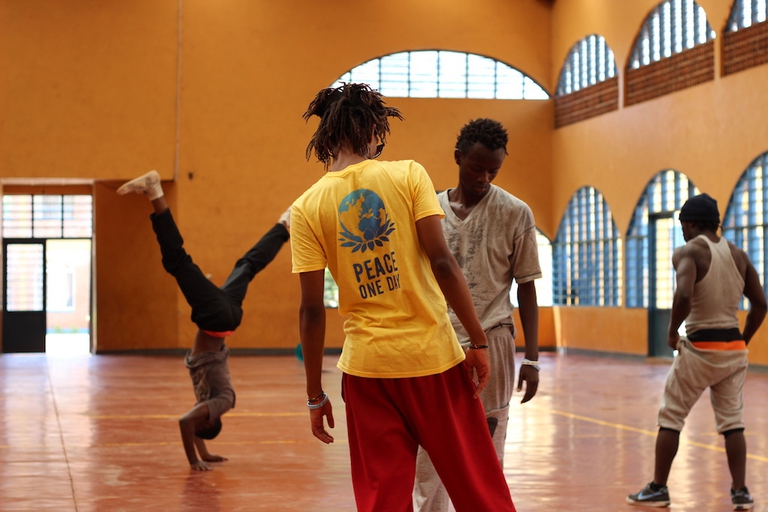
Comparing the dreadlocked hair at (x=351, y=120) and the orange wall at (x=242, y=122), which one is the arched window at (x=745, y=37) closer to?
the orange wall at (x=242, y=122)

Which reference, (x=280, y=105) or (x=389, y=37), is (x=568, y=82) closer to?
(x=389, y=37)

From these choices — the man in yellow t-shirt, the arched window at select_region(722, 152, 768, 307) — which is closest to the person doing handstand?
the man in yellow t-shirt

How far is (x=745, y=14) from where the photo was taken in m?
18.0

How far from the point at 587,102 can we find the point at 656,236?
3935 millimetres

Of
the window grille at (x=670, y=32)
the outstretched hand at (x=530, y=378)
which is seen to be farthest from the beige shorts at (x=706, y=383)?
the window grille at (x=670, y=32)

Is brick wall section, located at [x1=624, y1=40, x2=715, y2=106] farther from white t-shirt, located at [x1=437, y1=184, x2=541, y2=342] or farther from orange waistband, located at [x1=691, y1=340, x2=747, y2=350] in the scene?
white t-shirt, located at [x1=437, y1=184, x2=541, y2=342]

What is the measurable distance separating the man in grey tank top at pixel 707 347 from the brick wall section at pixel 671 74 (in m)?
13.4

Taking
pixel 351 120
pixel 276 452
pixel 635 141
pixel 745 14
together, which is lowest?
pixel 276 452

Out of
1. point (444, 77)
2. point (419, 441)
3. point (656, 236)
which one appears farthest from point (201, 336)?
point (444, 77)

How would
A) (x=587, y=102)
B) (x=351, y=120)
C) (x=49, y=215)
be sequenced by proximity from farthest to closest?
1. (x=49, y=215)
2. (x=587, y=102)
3. (x=351, y=120)

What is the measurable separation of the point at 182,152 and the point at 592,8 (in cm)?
922

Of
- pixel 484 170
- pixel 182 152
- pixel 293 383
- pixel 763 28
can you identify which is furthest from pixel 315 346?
pixel 182 152

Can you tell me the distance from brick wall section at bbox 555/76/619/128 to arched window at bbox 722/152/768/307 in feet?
15.4

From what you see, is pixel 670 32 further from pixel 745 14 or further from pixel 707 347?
pixel 707 347
